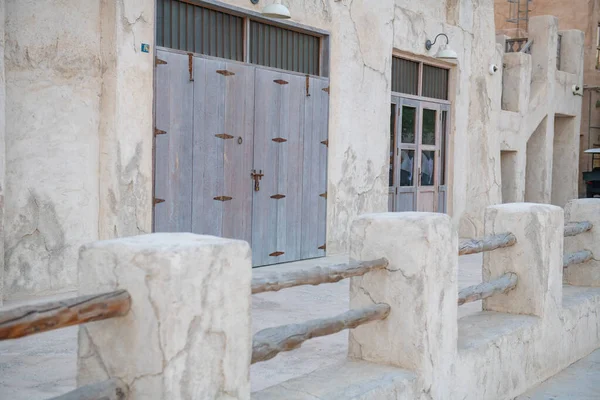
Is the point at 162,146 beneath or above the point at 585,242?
above

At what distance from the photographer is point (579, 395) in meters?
5.08

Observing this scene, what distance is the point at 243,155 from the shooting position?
8.29 meters

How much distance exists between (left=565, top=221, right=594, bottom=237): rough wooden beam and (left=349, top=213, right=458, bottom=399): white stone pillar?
7.92ft

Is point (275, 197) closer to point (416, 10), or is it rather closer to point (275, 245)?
point (275, 245)

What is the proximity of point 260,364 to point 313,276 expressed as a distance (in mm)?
1327

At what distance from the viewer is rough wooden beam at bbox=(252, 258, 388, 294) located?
3289 mm

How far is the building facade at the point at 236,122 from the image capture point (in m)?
6.64

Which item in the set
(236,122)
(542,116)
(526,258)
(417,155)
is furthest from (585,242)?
(542,116)

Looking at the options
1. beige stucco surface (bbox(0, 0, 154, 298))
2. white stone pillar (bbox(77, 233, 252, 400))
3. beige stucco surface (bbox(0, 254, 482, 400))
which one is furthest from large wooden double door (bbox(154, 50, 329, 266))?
white stone pillar (bbox(77, 233, 252, 400))

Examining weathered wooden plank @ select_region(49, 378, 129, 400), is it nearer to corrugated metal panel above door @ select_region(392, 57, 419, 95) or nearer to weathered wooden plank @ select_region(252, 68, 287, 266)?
weathered wooden plank @ select_region(252, 68, 287, 266)

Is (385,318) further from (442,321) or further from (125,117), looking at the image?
(125,117)

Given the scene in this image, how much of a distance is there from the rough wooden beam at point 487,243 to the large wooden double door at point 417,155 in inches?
222

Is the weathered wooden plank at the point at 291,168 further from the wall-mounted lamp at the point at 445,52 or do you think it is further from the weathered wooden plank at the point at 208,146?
the wall-mounted lamp at the point at 445,52

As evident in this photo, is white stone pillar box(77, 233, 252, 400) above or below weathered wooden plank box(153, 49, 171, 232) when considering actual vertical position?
below
